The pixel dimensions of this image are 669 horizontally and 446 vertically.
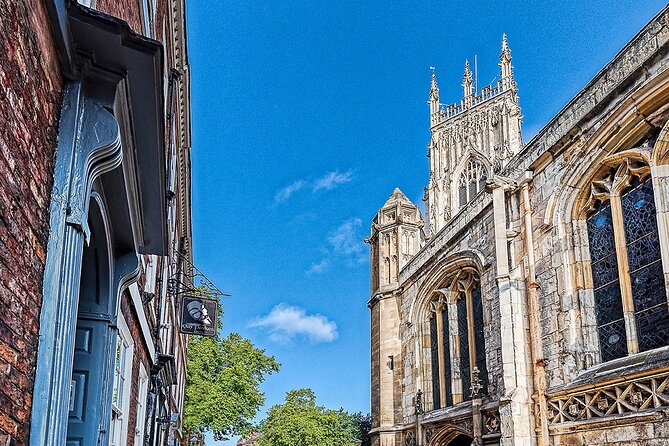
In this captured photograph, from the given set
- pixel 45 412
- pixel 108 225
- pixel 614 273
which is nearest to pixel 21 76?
pixel 45 412

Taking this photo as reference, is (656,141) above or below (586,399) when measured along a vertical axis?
above

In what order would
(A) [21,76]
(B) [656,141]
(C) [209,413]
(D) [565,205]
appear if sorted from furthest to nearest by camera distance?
1. (C) [209,413]
2. (D) [565,205]
3. (B) [656,141]
4. (A) [21,76]

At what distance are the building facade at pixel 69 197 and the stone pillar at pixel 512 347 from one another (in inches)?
336

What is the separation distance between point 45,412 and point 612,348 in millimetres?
9817

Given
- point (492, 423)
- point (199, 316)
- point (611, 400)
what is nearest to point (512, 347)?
point (492, 423)

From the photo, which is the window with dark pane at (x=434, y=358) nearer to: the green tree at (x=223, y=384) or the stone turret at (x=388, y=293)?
the stone turret at (x=388, y=293)

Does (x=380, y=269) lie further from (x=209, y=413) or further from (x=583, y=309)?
(x=209, y=413)

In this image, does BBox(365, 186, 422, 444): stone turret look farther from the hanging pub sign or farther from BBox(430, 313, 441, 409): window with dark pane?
the hanging pub sign

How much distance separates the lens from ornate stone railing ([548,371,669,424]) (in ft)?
30.2

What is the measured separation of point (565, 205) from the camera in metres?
12.1

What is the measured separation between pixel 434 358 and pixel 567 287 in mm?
7377

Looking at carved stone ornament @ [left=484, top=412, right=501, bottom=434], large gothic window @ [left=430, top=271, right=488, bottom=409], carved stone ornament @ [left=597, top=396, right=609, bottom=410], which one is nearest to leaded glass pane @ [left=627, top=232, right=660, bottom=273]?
carved stone ornament @ [left=597, top=396, right=609, bottom=410]

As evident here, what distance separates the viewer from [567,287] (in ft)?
38.3

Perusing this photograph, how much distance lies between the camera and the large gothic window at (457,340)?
16.1 metres
